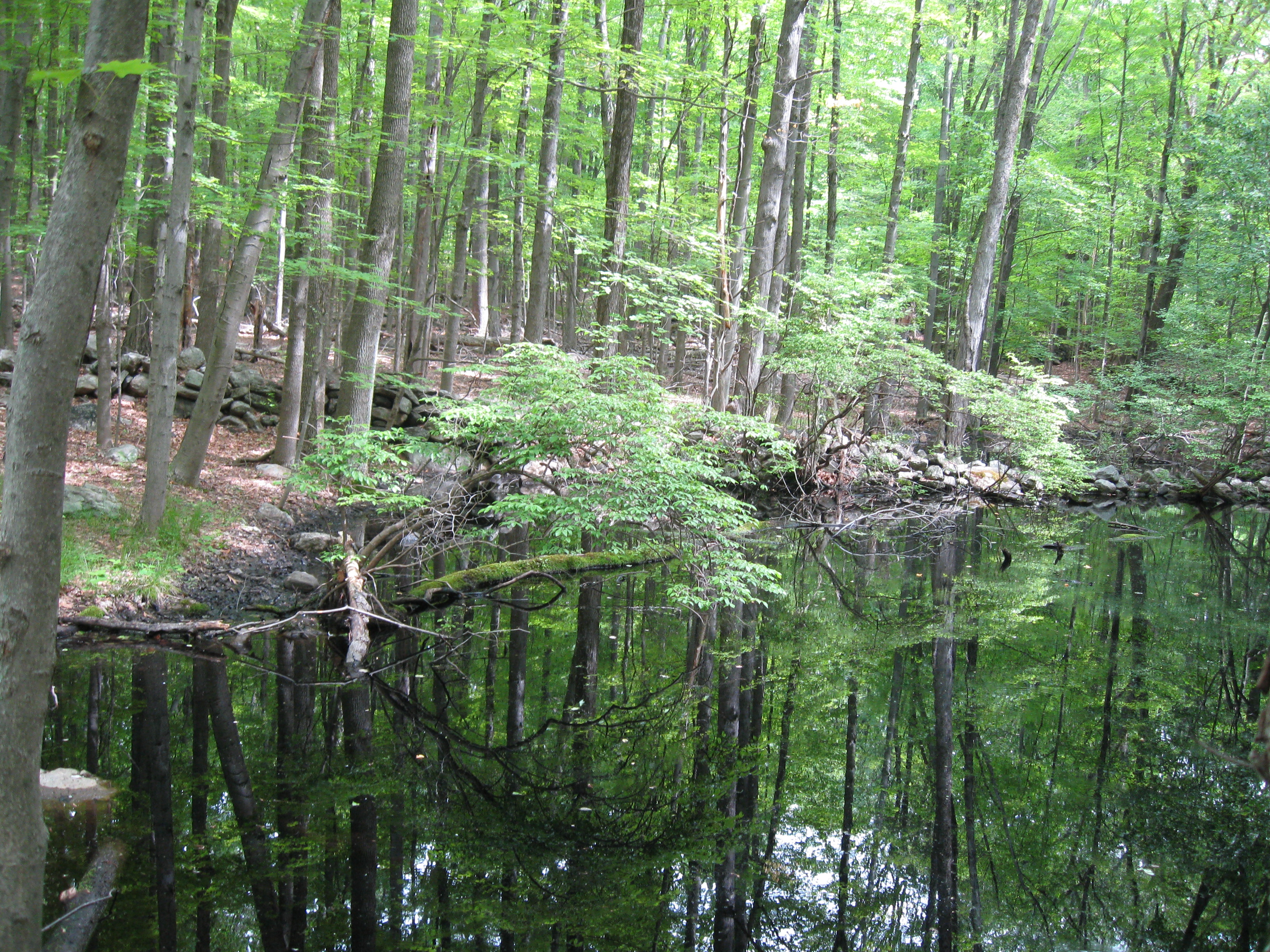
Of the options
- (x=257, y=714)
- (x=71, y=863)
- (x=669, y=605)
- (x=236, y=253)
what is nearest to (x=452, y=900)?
(x=71, y=863)

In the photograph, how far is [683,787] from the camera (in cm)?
515

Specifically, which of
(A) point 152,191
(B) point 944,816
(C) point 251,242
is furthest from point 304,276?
(B) point 944,816

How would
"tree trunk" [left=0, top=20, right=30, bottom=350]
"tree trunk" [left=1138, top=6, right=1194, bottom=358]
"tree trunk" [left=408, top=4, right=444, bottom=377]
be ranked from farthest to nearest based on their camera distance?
"tree trunk" [left=1138, top=6, right=1194, bottom=358] < "tree trunk" [left=408, top=4, right=444, bottom=377] < "tree trunk" [left=0, top=20, right=30, bottom=350]

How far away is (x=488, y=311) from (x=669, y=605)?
15.9 meters

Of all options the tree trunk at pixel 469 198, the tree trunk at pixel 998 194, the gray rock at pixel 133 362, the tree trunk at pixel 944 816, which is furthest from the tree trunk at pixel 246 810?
the tree trunk at pixel 998 194

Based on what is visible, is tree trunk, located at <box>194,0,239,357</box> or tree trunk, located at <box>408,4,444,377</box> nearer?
tree trunk, located at <box>194,0,239,357</box>

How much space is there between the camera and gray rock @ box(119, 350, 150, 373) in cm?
1345

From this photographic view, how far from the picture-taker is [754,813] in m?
4.88

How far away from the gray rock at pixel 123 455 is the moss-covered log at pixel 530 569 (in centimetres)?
447

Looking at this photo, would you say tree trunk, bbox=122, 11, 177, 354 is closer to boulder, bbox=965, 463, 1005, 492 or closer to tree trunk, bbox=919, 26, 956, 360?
boulder, bbox=965, 463, 1005, 492

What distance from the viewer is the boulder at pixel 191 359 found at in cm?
1380

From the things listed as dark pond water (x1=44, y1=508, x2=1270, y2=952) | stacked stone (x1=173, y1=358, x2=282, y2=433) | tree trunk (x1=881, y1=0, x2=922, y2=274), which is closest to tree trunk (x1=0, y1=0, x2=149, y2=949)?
dark pond water (x1=44, y1=508, x2=1270, y2=952)

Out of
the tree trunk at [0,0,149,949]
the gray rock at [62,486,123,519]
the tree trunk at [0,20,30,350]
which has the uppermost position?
the tree trunk at [0,20,30,350]

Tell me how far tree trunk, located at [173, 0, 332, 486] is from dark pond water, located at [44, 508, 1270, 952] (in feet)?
12.4
